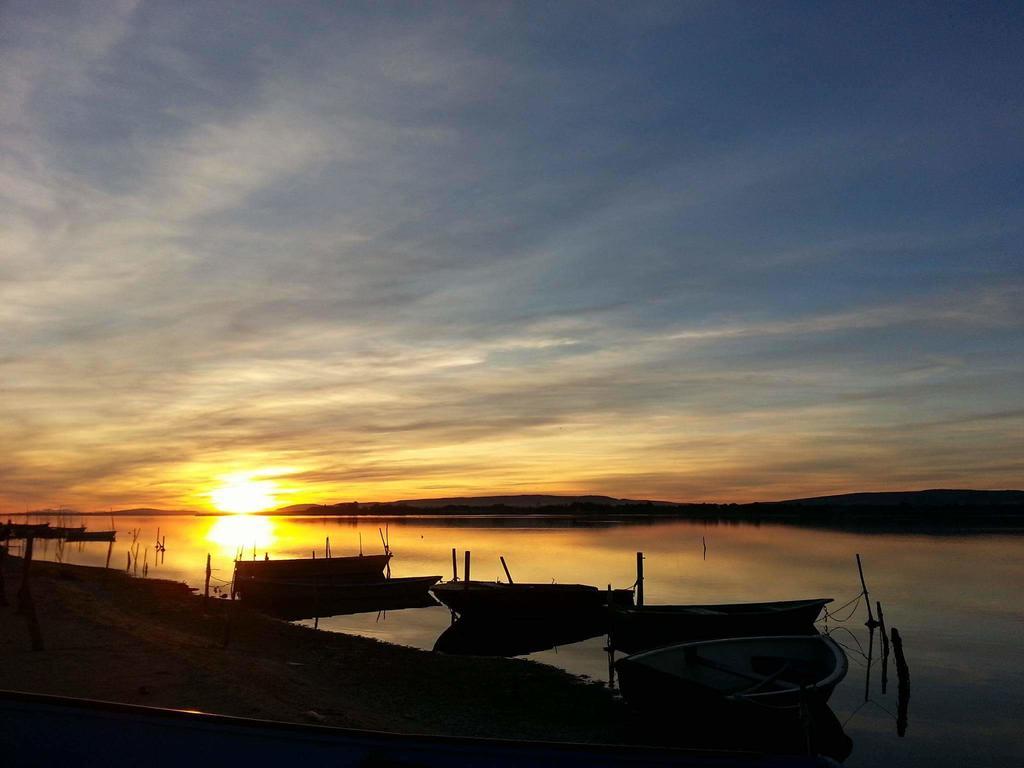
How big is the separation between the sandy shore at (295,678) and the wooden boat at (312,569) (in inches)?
547

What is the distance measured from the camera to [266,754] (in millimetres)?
7895

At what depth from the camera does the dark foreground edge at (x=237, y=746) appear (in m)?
7.53

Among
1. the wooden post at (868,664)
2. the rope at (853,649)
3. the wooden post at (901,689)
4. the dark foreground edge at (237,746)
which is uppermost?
the dark foreground edge at (237,746)

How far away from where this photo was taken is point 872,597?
39.2 meters

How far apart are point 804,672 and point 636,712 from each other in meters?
3.91

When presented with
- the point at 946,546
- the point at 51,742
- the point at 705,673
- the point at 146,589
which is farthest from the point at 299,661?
the point at 946,546

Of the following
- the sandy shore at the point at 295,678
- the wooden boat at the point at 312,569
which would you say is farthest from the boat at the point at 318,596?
the sandy shore at the point at 295,678

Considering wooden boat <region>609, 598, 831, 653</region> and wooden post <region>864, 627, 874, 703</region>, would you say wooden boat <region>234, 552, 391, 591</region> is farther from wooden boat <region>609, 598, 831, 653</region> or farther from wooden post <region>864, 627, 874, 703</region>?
wooden post <region>864, 627, 874, 703</region>

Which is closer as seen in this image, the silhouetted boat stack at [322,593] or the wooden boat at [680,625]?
the wooden boat at [680,625]

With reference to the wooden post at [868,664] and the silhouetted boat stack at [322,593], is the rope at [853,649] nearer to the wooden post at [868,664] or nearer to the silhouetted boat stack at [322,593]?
the wooden post at [868,664]

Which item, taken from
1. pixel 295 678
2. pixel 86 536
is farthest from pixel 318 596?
pixel 86 536

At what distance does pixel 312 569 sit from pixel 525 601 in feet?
56.6

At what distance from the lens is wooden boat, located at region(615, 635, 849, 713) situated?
1391 centimetres

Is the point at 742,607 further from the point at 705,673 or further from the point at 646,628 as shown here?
the point at 705,673
